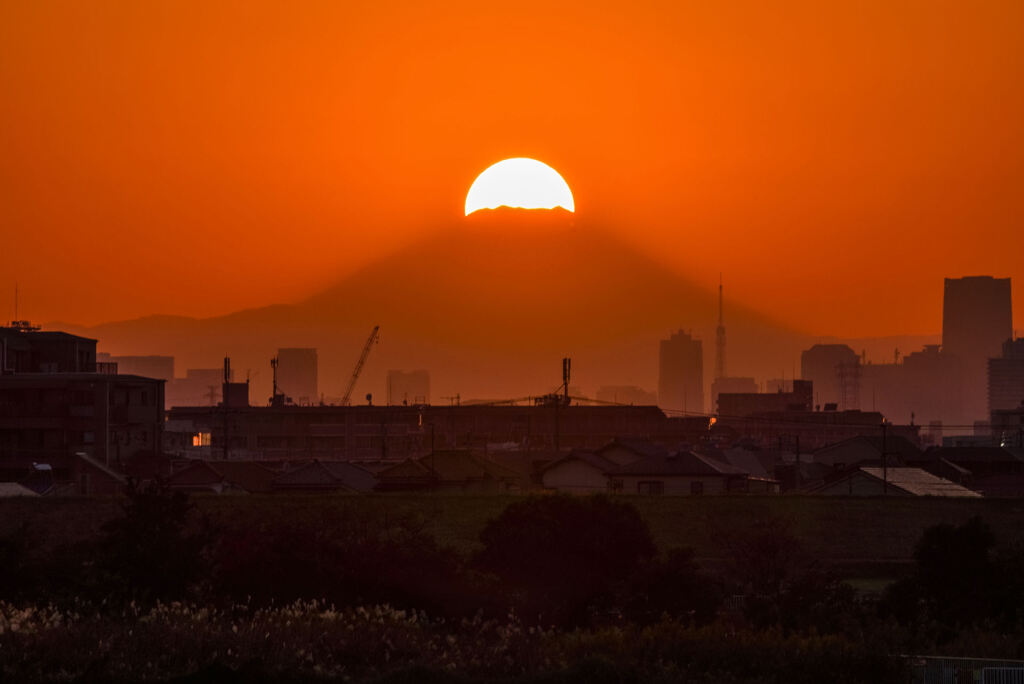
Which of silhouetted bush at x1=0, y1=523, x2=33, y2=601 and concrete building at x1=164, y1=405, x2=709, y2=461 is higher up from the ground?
concrete building at x1=164, y1=405, x2=709, y2=461

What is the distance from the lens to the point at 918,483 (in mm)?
71125

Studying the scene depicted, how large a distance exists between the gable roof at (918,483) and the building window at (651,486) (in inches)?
396

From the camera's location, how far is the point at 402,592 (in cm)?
3195

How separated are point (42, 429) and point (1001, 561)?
58.9 metres

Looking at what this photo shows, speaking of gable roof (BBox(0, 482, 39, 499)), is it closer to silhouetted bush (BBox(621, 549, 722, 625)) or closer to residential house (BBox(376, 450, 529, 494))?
residential house (BBox(376, 450, 529, 494))

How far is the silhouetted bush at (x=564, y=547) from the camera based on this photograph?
37.6 m

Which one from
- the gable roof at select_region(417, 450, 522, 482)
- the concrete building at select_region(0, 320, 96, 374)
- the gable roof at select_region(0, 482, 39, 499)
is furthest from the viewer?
the concrete building at select_region(0, 320, 96, 374)

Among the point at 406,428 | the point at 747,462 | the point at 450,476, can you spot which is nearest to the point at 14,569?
the point at 450,476

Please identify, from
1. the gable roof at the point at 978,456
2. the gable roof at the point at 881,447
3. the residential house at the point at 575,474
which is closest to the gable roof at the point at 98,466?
the residential house at the point at 575,474

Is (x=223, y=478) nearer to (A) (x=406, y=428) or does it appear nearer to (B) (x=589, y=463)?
(B) (x=589, y=463)

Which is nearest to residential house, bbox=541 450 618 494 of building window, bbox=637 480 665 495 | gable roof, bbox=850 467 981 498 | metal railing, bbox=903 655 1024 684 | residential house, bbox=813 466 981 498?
building window, bbox=637 480 665 495

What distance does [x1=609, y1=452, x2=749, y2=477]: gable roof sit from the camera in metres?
71.5

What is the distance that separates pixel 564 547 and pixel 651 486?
32646 millimetres

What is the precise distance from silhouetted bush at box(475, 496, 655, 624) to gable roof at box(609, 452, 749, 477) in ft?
99.4
